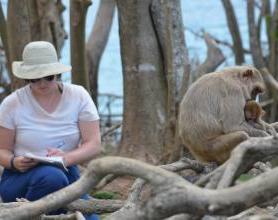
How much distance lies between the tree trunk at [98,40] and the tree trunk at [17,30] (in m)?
2.30

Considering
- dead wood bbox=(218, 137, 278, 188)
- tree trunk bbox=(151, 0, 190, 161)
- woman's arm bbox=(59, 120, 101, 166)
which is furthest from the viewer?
tree trunk bbox=(151, 0, 190, 161)

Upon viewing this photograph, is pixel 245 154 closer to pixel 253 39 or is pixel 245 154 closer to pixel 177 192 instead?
pixel 177 192

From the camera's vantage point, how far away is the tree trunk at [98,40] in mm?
9945

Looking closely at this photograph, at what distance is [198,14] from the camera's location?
16.2m

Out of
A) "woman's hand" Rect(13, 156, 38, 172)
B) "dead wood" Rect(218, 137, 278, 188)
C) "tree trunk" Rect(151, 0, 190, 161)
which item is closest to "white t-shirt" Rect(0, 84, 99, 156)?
"woman's hand" Rect(13, 156, 38, 172)

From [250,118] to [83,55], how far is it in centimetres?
226

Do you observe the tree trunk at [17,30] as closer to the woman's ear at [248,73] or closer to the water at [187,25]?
the woman's ear at [248,73]

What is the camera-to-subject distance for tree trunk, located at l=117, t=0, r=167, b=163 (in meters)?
7.37

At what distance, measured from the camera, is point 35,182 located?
181 inches

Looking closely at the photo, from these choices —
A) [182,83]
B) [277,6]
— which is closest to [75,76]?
[182,83]

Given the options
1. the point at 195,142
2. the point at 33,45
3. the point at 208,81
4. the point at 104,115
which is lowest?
the point at 104,115

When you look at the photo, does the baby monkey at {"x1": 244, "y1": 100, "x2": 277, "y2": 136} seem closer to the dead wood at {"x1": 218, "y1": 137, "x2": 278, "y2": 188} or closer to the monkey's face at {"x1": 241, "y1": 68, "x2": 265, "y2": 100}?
the monkey's face at {"x1": 241, "y1": 68, "x2": 265, "y2": 100}

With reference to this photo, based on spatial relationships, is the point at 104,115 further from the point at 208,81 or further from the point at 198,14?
the point at 208,81

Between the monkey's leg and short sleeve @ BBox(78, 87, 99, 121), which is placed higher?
short sleeve @ BBox(78, 87, 99, 121)
